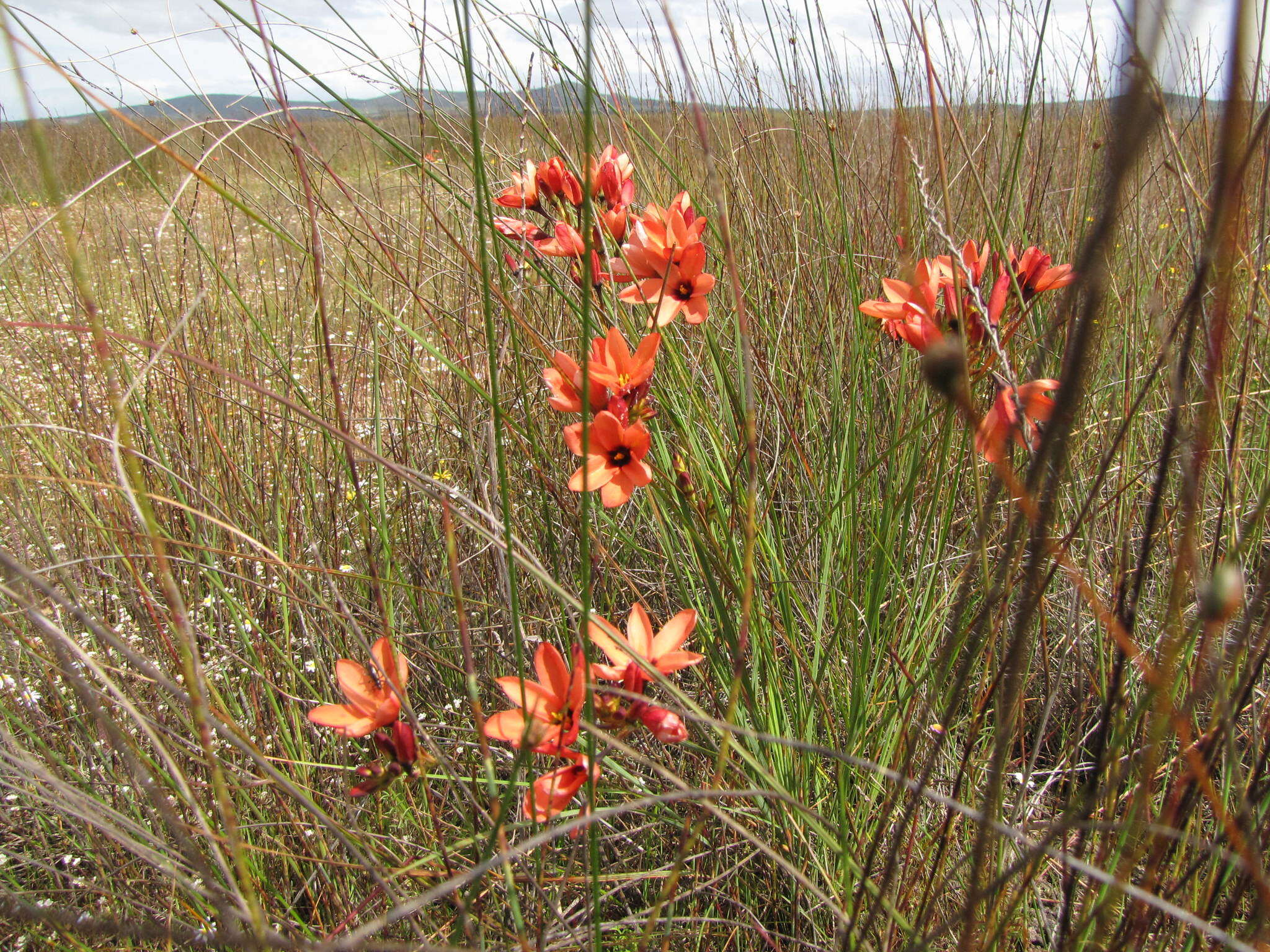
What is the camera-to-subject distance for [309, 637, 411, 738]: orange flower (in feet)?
2.06

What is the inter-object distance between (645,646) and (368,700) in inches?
9.9

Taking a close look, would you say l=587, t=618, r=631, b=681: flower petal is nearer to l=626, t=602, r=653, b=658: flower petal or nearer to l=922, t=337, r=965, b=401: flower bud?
l=626, t=602, r=653, b=658: flower petal


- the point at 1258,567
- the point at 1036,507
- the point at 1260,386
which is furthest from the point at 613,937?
the point at 1260,386

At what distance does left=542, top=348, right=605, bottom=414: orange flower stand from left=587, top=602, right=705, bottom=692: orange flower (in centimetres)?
21

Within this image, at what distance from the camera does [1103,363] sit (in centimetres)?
160

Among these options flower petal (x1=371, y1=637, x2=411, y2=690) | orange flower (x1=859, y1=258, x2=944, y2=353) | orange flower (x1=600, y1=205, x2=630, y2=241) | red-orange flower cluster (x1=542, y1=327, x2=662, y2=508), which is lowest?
flower petal (x1=371, y1=637, x2=411, y2=690)

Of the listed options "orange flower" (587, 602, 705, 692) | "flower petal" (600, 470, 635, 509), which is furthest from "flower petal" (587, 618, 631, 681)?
"flower petal" (600, 470, 635, 509)

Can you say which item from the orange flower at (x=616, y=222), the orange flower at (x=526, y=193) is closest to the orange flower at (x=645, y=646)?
the orange flower at (x=616, y=222)

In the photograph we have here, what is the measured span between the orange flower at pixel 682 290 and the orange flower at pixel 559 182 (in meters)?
0.18

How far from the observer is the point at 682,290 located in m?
0.88

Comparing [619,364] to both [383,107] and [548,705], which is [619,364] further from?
[383,107]

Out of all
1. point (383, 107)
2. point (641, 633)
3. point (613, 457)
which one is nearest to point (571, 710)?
point (641, 633)

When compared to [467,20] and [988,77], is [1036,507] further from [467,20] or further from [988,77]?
[988,77]

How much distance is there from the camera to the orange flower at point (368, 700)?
627 mm
